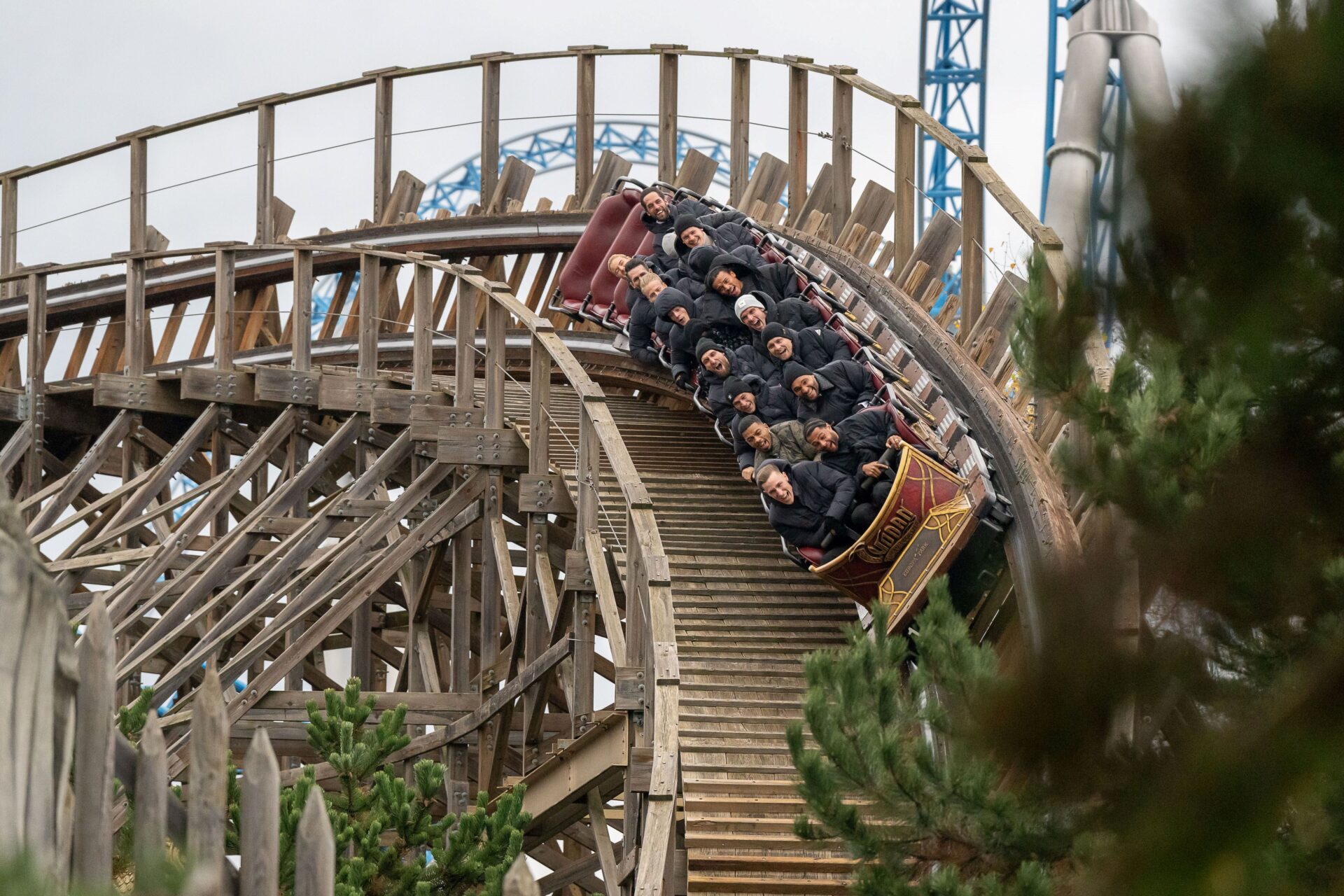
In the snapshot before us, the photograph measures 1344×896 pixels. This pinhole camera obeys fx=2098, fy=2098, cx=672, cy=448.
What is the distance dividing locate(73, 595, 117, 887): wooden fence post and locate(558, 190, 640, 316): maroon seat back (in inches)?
397

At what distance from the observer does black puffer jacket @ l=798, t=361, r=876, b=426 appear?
9.63 metres

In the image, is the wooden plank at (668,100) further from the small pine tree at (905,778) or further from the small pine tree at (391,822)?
the small pine tree at (905,778)

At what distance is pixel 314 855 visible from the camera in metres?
3.09

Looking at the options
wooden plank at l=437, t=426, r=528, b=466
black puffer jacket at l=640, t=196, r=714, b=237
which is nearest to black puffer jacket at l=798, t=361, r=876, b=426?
wooden plank at l=437, t=426, r=528, b=466

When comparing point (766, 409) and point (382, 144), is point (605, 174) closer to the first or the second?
point (382, 144)

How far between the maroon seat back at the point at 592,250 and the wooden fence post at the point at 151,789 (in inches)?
395

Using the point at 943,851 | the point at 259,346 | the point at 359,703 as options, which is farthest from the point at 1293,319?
the point at 259,346

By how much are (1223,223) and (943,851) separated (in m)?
2.89

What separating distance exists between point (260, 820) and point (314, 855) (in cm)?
10

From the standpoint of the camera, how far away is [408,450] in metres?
12.2

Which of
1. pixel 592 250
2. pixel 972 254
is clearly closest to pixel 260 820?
pixel 972 254

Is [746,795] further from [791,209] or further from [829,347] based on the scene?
[791,209]

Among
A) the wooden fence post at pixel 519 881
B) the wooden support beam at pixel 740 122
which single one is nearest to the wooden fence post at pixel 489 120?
the wooden support beam at pixel 740 122

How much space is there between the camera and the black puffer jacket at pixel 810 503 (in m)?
9.23
